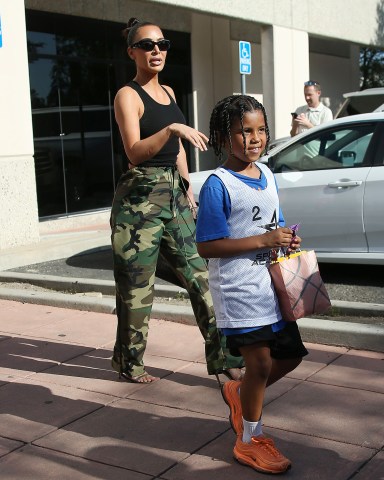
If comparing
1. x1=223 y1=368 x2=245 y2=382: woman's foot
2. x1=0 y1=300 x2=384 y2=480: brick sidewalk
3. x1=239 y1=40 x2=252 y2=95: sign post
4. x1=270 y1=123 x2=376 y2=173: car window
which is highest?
x1=239 y1=40 x2=252 y2=95: sign post

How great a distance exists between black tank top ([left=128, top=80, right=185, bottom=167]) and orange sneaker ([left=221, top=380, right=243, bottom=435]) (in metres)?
1.41

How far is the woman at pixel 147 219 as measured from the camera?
171 inches

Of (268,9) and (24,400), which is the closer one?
(24,400)

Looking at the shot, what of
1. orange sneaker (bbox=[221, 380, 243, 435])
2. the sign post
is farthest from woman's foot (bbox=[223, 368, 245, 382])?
the sign post

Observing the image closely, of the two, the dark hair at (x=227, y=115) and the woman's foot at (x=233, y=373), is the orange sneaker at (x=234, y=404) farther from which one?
the dark hair at (x=227, y=115)

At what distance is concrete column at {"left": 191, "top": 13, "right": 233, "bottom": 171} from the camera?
1512 cm

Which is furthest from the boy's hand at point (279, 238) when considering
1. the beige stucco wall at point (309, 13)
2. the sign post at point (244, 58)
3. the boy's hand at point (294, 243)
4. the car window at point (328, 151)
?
the beige stucco wall at point (309, 13)

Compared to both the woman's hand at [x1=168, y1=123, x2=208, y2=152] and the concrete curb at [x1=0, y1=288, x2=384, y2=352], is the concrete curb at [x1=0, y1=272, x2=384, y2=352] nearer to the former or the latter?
the concrete curb at [x1=0, y1=288, x2=384, y2=352]

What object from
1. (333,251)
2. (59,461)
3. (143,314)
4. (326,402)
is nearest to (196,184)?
(333,251)

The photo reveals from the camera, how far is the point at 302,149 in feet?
24.1

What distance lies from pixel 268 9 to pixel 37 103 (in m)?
5.20

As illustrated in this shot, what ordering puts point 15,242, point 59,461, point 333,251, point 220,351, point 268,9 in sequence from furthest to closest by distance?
1. point 268,9
2. point 15,242
3. point 333,251
4. point 220,351
5. point 59,461

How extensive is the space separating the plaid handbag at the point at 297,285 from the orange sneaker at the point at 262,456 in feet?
1.92

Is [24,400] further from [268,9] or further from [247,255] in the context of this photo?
[268,9]
